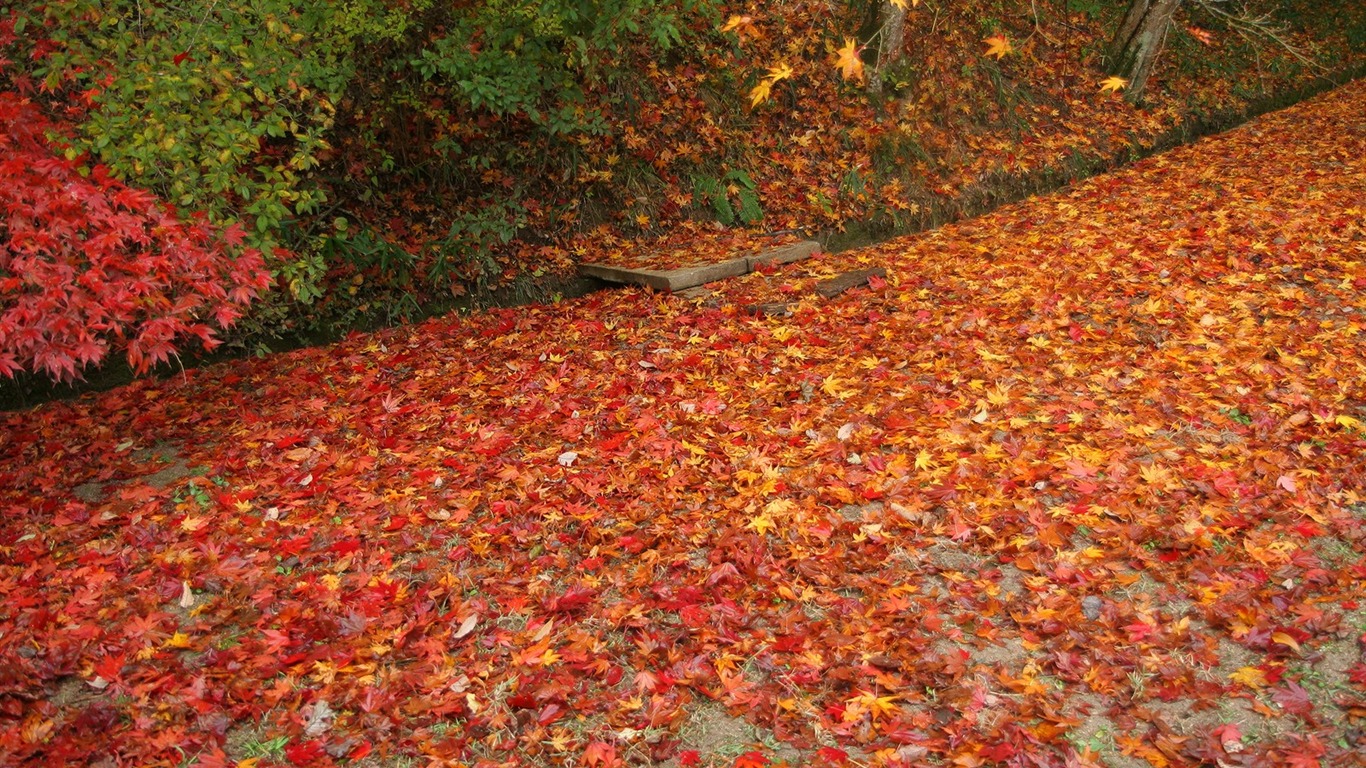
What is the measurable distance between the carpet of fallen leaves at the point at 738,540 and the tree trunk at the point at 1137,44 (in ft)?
16.7

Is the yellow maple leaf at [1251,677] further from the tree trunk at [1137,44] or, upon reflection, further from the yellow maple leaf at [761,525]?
the tree trunk at [1137,44]

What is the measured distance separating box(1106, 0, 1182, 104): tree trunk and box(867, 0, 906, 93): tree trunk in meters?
3.20

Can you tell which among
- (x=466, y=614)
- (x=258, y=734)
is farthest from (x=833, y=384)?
(x=258, y=734)

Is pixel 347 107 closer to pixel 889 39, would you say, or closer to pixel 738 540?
pixel 738 540

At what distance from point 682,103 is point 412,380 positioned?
3.98 metres

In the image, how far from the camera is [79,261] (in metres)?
4.33

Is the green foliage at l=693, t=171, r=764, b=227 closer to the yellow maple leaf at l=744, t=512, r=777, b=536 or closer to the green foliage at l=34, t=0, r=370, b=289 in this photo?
the green foliage at l=34, t=0, r=370, b=289

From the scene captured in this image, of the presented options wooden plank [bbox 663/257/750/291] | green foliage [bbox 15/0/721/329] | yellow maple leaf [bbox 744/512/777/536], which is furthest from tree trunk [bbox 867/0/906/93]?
yellow maple leaf [bbox 744/512/777/536]

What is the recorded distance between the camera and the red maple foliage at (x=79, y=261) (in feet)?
13.3

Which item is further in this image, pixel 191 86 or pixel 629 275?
pixel 629 275

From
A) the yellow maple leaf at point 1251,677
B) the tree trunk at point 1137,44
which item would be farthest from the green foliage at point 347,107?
the tree trunk at point 1137,44

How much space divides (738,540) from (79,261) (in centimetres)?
317

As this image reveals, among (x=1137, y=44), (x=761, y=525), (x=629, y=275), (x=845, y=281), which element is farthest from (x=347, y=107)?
(x=1137, y=44)

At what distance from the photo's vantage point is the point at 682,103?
28.6ft
